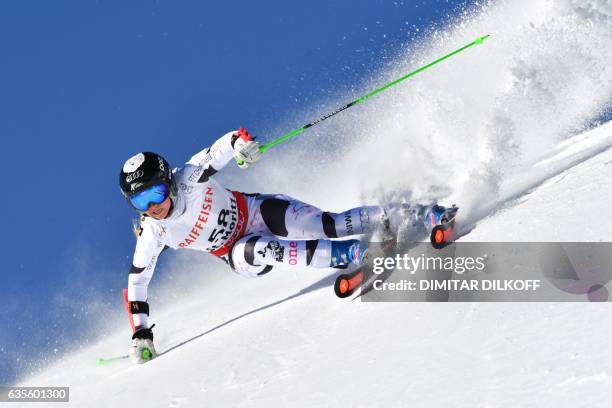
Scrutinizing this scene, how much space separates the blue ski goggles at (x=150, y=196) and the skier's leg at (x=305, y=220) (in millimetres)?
767

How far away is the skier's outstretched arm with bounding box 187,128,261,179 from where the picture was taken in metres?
4.66

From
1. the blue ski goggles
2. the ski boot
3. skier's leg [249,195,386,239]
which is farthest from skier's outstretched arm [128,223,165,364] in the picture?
the ski boot

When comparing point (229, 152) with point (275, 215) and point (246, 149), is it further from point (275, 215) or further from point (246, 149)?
point (275, 215)

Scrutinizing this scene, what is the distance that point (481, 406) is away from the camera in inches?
92.3

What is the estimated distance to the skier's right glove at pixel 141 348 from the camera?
16.3 feet

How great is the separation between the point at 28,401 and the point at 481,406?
3678 mm

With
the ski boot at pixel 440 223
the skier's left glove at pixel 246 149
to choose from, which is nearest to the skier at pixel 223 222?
the skier's left glove at pixel 246 149

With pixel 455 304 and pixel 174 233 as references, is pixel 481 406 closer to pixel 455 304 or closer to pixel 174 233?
pixel 455 304

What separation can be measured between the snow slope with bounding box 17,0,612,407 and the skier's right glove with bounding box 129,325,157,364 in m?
0.10

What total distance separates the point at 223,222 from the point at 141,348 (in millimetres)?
1082

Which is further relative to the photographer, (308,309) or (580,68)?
(580,68)

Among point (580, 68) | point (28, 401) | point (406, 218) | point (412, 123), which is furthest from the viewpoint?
point (412, 123)

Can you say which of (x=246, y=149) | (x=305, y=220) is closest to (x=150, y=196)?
(x=246, y=149)

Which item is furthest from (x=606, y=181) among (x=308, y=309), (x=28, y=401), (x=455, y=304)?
(x=28, y=401)
